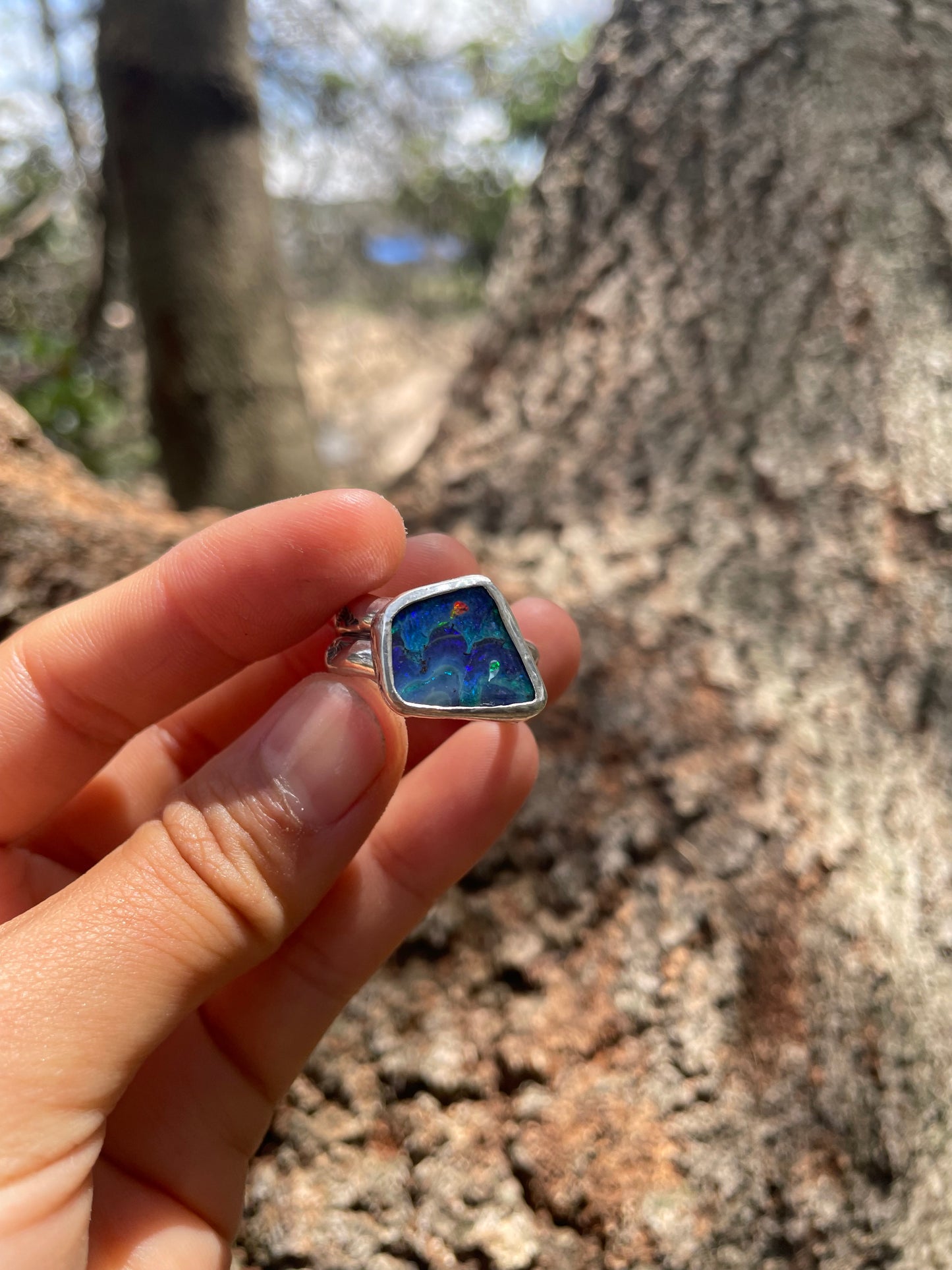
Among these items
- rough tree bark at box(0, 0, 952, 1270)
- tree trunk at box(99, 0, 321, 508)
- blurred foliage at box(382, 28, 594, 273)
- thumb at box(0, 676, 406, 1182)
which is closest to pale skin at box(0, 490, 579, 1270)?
thumb at box(0, 676, 406, 1182)

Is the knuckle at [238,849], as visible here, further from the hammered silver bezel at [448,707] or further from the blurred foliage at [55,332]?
the blurred foliage at [55,332]

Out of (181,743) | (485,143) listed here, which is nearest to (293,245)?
(485,143)

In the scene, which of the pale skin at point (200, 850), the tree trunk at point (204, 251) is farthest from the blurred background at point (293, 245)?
the pale skin at point (200, 850)

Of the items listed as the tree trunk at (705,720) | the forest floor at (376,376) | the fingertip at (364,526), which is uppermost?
the fingertip at (364,526)

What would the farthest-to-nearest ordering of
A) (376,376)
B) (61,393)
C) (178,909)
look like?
(376,376) < (61,393) < (178,909)

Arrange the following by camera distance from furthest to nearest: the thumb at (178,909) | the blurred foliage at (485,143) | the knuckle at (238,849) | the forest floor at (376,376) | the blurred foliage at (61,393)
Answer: the forest floor at (376,376) → the blurred foliage at (485,143) → the blurred foliage at (61,393) → the knuckle at (238,849) → the thumb at (178,909)

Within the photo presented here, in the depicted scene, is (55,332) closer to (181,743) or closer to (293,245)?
(293,245)

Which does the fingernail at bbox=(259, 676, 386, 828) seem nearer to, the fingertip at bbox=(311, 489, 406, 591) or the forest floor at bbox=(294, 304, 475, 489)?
the fingertip at bbox=(311, 489, 406, 591)

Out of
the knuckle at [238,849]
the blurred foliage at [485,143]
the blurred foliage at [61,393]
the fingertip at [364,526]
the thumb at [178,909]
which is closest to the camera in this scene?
the thumb at [178,909]
